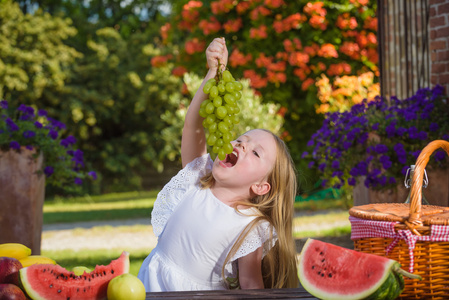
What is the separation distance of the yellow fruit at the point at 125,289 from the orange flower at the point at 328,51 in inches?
321

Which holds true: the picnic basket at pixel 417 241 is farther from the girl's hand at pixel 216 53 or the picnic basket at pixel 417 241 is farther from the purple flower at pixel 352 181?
the purple flower at pixel 352 181

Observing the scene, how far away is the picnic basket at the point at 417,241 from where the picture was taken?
166 cm

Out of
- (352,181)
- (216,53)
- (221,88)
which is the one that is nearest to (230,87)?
(221,88)

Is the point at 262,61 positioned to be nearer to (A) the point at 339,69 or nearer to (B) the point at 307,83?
(B) the point at 307,83

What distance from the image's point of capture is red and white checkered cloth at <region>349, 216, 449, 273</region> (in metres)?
1.66

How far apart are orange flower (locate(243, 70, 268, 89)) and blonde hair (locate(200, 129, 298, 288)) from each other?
23.8ft

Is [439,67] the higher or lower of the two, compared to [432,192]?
higher

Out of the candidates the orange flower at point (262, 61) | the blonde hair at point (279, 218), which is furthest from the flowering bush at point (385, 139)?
the orange flower at point (262, 61)

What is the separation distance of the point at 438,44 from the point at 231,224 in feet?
11.0

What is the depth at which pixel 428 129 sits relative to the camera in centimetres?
474

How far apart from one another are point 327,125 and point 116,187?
12.4 meters

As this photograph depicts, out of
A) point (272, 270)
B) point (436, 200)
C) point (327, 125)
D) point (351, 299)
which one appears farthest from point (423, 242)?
point (327, 125)

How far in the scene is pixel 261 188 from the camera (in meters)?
2.54

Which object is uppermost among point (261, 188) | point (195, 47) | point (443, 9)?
point (195, 47)
